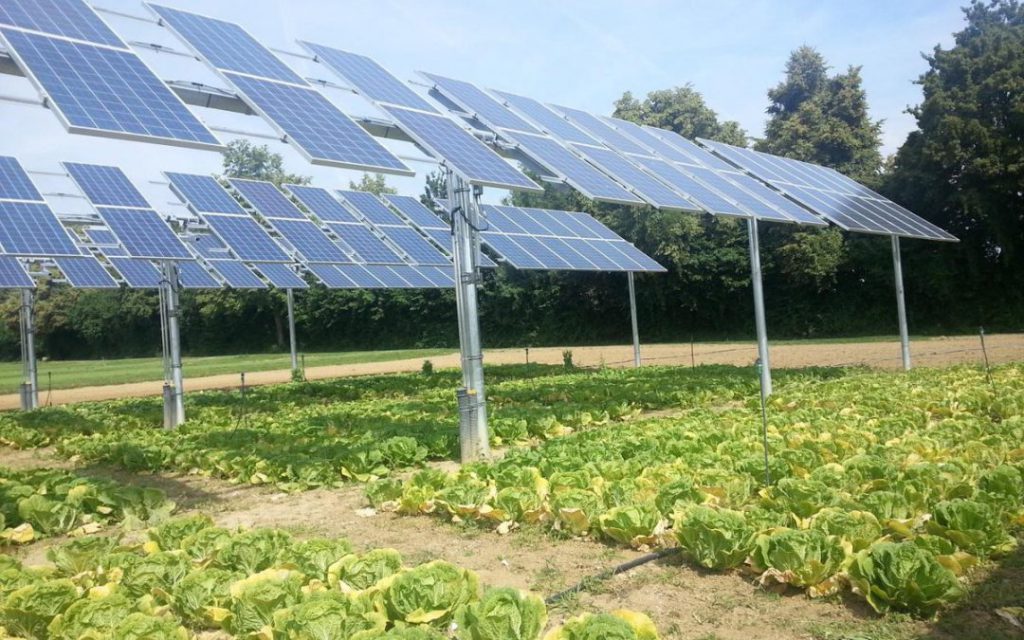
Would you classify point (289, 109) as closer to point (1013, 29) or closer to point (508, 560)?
point (508, 560)

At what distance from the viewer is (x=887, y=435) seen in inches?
345

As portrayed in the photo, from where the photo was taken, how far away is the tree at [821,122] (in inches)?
1634

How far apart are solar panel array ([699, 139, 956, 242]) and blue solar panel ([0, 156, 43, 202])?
16.8 metres

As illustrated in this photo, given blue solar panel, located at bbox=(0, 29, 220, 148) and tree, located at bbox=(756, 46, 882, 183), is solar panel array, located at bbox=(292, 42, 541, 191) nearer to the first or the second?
blue solar panel, located at bbox=(0, 29, 220, 148)

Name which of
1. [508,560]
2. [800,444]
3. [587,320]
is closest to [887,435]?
[800,444]

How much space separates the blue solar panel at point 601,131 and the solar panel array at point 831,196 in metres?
3.30

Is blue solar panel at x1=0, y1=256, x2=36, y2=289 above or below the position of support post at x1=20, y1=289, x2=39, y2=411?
above

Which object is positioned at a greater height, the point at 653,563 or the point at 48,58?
the point at 48,58

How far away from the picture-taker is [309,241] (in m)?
22.5

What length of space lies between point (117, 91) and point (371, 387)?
11.9 metres

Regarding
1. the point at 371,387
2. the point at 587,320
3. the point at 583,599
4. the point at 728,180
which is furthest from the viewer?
the point at 587,320

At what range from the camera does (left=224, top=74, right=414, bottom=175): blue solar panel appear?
968 centimetres

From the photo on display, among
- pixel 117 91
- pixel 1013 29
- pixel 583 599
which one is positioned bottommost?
pixel 583 599

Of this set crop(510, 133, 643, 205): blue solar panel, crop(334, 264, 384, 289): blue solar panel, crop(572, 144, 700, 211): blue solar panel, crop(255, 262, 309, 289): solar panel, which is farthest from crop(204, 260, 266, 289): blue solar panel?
crop(510, 133, 643, 205): blue solar panel
